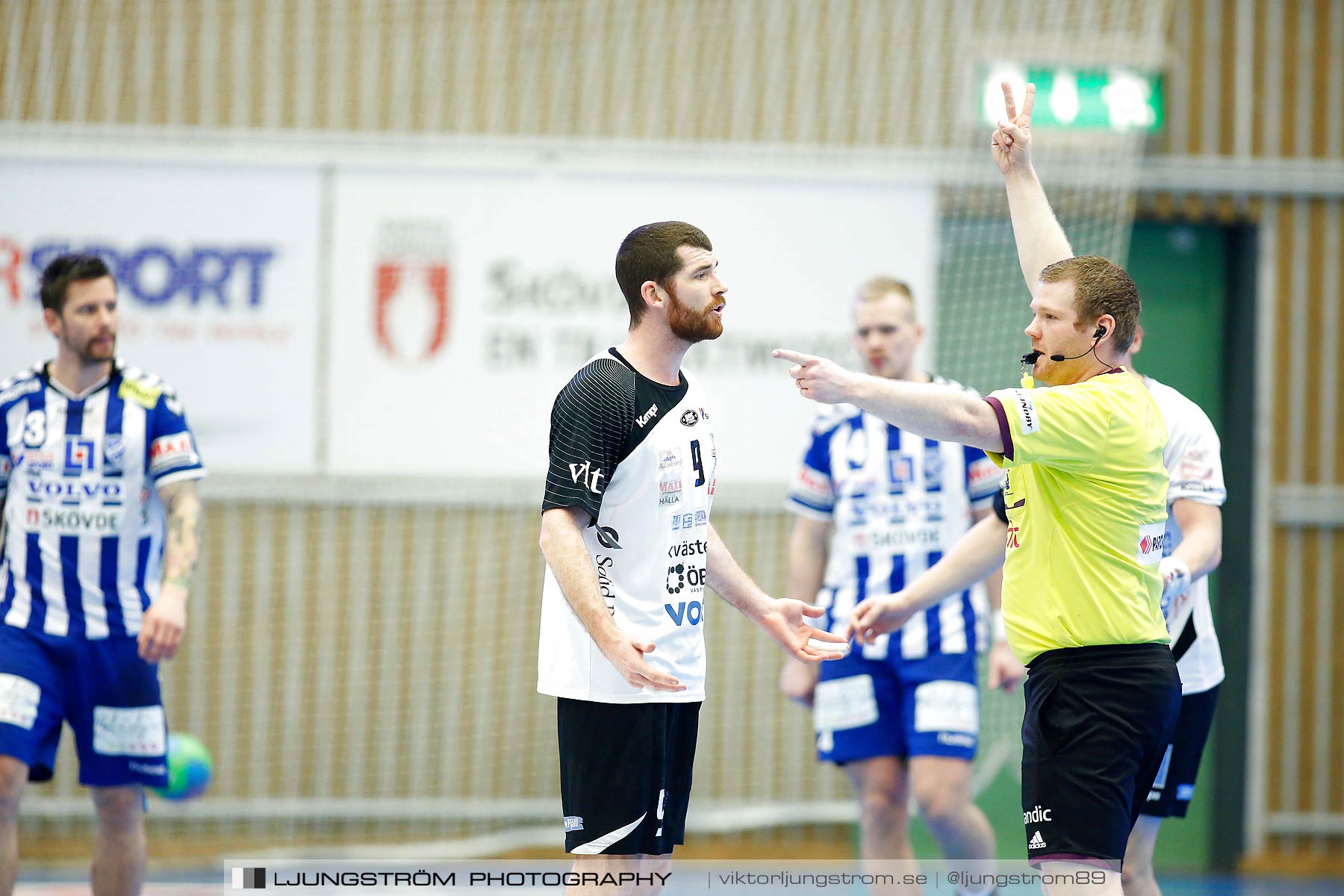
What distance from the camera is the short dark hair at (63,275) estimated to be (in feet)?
15.2

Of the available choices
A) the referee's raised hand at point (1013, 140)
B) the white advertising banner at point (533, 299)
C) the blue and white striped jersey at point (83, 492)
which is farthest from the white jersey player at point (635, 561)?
the white advertising banner at point (533, 299)

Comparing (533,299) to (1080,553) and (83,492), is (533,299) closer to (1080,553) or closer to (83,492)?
(83,492)

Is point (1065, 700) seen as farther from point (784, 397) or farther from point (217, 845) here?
point (217, 845)

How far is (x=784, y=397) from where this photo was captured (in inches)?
288

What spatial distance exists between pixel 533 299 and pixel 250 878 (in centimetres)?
328

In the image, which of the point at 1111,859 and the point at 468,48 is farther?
the point at 468,48

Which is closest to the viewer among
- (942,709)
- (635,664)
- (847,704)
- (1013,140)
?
(635,664)

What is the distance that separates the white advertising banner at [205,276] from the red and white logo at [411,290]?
0.37m

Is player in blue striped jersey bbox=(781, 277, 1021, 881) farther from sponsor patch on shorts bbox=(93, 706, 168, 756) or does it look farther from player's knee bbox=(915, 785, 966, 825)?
sponsor patch on shorts bbox=(93, 706, 168, 756)

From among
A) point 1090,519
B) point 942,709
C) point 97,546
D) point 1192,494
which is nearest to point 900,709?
point 942,709

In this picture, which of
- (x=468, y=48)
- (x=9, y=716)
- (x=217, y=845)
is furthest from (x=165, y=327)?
(x=9, y=716)

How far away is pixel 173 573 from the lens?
15.0 ft

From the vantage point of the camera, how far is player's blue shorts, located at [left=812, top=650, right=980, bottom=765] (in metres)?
4.76

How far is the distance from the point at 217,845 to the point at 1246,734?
5.71 meters
